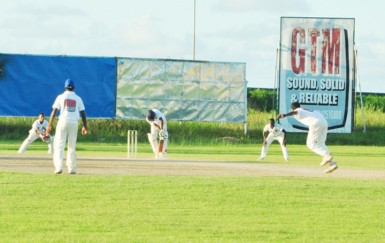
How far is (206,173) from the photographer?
27.5 m

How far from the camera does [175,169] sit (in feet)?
96.0

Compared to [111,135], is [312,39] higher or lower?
higher

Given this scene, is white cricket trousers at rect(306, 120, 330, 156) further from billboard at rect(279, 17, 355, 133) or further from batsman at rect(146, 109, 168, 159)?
billboard at rect(279, 17, 355, 133)

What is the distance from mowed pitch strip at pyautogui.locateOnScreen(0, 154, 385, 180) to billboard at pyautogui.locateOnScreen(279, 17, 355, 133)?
78.0 feet

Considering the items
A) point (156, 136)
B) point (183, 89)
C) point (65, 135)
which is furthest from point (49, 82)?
point (65, 135)

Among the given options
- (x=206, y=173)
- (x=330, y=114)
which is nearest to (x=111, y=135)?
(x=330, y=114)

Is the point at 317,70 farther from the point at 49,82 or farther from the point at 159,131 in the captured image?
the point at 159,131

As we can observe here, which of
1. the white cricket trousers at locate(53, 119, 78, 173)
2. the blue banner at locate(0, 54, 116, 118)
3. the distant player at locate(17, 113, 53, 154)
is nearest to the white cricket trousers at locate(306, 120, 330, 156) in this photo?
the white cricket trousers at locate(53, 119, 78, 173)

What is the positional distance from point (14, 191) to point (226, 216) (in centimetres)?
501

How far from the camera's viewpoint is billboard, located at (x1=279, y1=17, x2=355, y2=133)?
57406 mm

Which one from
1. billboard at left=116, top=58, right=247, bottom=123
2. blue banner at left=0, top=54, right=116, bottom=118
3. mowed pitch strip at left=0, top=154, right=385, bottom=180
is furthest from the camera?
billboard at left=116, top=58, right=247, bottom=123

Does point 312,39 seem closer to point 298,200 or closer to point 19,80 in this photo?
point 19,80

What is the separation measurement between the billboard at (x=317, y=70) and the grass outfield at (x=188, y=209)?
31.3 m

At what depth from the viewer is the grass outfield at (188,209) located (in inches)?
610
